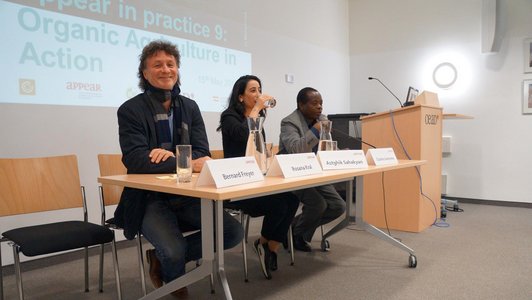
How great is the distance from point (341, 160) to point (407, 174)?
166cm

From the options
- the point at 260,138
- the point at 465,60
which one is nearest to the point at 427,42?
the point at 465,60

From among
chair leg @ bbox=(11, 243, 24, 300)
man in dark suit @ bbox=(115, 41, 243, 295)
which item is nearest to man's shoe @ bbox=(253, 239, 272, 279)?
man in dark suit @ bbox=(115, 41, 243, 295)

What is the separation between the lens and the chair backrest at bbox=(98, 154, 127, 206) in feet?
6.89

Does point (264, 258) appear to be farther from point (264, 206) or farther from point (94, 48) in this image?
point (94, 48)

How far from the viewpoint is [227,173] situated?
1.22m

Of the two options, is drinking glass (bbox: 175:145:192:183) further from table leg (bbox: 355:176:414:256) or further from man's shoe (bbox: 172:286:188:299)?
table leg (bbox: 355:176:414:256)

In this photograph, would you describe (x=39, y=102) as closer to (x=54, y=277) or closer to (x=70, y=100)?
(x=70, y=100)

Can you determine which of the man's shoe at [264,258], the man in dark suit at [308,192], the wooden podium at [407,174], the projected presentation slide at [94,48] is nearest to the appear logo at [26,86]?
the projected presentation slide at [94,48]

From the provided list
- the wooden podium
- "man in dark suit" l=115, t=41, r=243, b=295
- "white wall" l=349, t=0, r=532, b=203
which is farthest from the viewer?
"white wall" l=349, t=0, r=532, b=203

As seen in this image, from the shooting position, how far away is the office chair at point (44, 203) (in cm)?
158

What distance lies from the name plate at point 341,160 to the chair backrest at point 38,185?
4.13 ft

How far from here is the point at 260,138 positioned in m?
1.59

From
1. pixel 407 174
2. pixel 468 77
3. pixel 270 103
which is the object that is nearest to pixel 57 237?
pixel 270 103

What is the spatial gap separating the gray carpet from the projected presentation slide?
1123 mm
